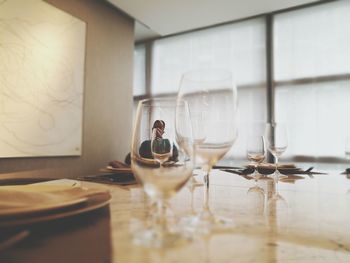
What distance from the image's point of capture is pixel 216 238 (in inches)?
13.4

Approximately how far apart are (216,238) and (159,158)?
0.51 ft

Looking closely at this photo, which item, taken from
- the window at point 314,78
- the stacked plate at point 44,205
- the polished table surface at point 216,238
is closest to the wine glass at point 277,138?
the polished table surface at point 216,238

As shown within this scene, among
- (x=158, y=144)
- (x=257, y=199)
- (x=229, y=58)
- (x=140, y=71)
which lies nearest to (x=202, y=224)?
(x=158, y=144)

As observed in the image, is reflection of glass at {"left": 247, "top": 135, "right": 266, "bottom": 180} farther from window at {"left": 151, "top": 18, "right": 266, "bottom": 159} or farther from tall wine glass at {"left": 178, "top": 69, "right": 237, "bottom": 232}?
window at {"left": 151, "top": 18, "right": 266, "bottom": 159}

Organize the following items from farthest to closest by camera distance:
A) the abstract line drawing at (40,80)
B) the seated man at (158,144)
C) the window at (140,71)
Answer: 1. the window at (140,71)
2. the abstract line drawing at (40,80)
3. the seated man at (158,144)

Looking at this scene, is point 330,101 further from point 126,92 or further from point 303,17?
point 126,92

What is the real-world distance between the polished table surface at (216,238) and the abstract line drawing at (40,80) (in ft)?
7.34

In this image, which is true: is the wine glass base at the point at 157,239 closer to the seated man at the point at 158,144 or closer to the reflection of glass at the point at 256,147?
the seated man at the point at 158,144

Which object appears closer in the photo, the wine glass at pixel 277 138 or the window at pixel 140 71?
the wine glass at pixel 277 138

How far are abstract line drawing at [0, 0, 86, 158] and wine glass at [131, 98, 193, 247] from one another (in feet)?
7.55

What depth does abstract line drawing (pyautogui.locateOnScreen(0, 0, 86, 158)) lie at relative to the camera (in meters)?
2.31

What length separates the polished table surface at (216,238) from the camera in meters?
0.28

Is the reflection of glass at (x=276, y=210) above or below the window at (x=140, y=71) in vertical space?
below

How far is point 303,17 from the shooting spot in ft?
11.7
